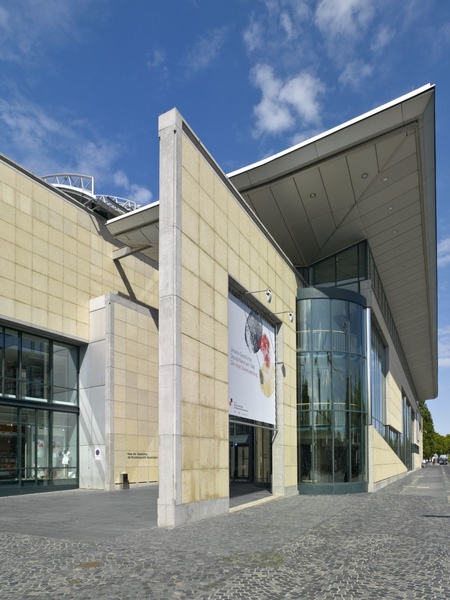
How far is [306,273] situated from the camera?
2795cm

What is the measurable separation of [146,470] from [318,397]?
9.50 m

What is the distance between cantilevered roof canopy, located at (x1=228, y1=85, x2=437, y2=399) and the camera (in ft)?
64.6

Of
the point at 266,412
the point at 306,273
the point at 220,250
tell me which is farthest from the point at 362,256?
the point at 220,250

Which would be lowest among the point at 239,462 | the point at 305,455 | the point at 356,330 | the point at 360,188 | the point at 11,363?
the point at 239,462

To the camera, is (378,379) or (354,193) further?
(378,379)

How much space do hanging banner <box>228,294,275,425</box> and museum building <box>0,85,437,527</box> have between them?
0.10 metres

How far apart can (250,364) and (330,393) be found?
5812mm

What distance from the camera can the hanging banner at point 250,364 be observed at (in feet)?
56.9

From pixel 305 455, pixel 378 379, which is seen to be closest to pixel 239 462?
pixel 305 455

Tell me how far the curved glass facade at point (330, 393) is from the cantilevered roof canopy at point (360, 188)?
3156 mm

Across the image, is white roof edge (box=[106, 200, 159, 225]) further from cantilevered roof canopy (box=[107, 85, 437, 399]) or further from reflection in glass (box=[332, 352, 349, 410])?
reflection in glass (box=[332, 352, 349, 410])

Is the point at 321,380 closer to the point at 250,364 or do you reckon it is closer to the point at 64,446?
the point at 250,364

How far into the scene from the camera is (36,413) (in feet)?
79.3

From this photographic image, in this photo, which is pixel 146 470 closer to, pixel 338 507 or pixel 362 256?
pixel 338 507
